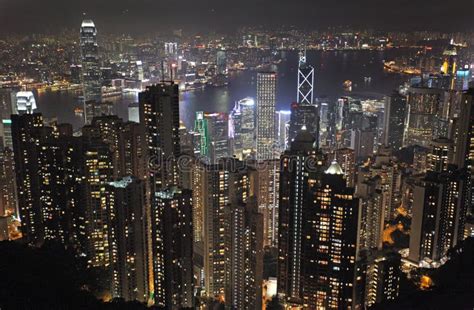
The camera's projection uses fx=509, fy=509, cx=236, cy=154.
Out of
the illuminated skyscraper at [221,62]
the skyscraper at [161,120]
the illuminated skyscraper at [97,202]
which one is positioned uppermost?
the illuminated skyscraper at [221,62]

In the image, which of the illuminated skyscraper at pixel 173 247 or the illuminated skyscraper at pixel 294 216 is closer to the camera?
the illuminated skyscraper at pixel 173 247

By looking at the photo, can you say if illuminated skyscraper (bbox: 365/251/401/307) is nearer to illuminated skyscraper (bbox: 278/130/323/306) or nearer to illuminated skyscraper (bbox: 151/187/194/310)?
illuminated skyscraper (bbox: 278/130/323/306)

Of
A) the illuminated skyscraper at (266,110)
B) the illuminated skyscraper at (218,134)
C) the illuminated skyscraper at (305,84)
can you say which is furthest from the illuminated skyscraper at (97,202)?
the illuminated skyscraper at (305,84)

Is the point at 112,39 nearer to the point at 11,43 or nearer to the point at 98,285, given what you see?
the point at 11,43

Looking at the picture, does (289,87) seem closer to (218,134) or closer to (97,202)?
(218,134)

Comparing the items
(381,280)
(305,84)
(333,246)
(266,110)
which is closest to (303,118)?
(266,110)

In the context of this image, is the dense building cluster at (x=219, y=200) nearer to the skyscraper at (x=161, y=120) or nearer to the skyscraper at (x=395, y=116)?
the skyscraper at (x=161, y=120)
